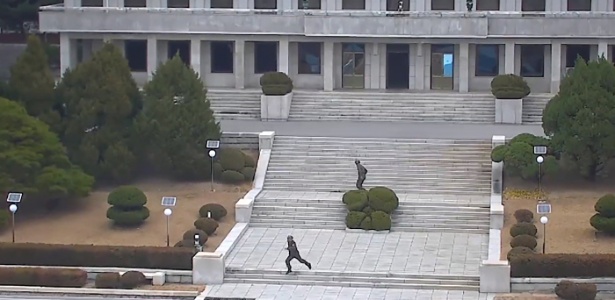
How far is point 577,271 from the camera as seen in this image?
4631cm

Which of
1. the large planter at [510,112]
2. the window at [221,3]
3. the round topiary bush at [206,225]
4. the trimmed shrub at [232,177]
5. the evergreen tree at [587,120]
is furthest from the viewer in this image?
the window at [221,3]

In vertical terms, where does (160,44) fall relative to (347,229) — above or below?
above

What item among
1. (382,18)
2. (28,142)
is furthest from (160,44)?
(28,142)

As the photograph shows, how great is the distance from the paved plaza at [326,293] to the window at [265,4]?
2842 cm

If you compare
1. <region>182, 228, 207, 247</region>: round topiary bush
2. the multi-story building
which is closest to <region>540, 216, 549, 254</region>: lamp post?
<region>182, 228, 207, 247</region>: round topiary bush

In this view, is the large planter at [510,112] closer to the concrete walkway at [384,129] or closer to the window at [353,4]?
the concrete walkway at [384,129]

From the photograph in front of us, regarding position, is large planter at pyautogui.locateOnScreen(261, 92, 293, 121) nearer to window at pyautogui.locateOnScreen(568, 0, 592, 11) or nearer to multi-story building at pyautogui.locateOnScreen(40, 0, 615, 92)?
multi-story building at pyautogui.locateOnScreen(40, 0, 615, 92)

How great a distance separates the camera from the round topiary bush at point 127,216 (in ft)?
174

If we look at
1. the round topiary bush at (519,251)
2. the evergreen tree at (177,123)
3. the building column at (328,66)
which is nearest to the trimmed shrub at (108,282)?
the evergreen tree at (177,123)

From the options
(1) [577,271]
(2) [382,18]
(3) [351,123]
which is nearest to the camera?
(1) [577,271]

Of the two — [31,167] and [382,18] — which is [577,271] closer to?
[31,167]

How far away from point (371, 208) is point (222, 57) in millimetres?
21770

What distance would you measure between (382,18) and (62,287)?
28.3 meters

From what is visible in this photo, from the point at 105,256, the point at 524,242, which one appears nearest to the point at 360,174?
the point at 524,242
